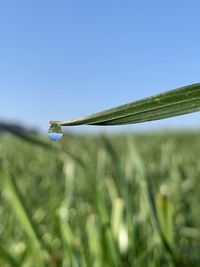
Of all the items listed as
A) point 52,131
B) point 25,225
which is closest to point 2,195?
point 25,225

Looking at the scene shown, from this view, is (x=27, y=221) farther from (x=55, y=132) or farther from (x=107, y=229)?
(x=55, y=132)

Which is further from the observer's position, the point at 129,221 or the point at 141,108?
the point at 129,221

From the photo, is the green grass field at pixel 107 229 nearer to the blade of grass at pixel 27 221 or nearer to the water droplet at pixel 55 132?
the blade of grass at pixel 27 221

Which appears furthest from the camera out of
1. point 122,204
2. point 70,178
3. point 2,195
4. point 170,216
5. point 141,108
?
point 2,195

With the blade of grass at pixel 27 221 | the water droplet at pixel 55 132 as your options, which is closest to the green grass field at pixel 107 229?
the blade of grass at pixel 27 221

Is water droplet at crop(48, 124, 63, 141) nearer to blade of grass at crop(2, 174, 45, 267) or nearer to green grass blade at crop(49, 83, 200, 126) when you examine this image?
green grass blade at crop(49, 83, 200, 126)

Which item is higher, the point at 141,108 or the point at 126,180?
the point at 141,108

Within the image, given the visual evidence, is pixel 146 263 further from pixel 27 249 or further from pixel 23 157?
pixel 23 157

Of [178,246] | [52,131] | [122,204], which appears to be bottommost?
[178,246]

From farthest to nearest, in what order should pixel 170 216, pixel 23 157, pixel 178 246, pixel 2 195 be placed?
1. pixel 23 157
2. pixel 2 195
3. pixel 178 246
4. pixel 170 216
